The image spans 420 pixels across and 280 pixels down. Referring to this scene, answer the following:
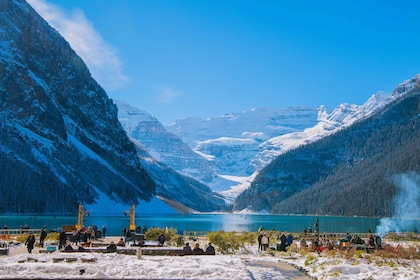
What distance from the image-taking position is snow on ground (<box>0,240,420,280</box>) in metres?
23.2

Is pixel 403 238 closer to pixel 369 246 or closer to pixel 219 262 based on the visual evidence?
pixel 369 246

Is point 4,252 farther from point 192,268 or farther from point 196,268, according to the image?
point 196,268

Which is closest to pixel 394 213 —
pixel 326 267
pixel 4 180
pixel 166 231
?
pixel 4 180

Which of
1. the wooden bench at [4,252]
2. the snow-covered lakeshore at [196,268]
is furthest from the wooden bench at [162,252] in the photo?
the wooden bench at [4,252]

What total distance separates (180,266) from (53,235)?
26542mm

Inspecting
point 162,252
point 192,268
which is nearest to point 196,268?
point 192,268

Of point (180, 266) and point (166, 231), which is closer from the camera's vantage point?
point (180, 266)

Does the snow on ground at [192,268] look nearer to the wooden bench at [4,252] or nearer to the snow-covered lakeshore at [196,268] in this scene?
the snow-covered lakeshore at [196,268]

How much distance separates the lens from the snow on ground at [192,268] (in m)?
23.2

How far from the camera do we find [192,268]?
79.4 feet

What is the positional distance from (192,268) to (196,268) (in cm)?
20

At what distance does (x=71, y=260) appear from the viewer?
84.0ft

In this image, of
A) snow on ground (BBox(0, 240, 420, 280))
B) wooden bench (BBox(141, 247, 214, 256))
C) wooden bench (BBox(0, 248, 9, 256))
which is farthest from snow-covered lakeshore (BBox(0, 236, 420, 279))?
wooden bench (BBox(0, 248, 9, 256))

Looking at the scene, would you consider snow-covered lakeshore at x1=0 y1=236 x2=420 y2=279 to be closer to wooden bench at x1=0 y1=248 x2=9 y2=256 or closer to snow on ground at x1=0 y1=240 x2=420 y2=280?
snow on ground at x1=0 y1=240 x2=420 y2=280
